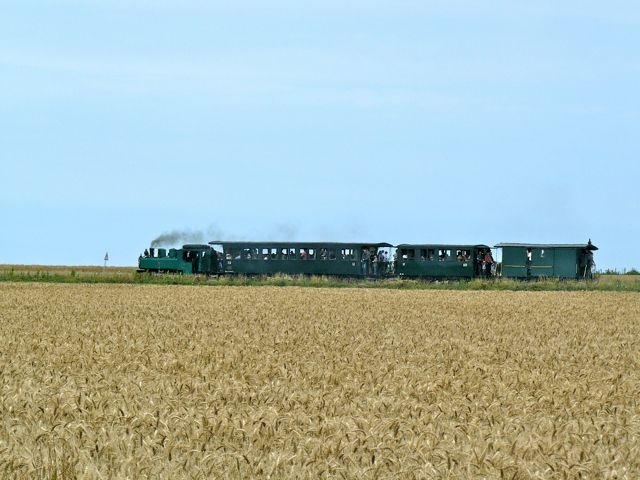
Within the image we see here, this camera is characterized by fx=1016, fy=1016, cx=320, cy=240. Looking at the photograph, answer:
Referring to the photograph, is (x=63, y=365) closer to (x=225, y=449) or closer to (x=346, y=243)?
(x=225, y=449)

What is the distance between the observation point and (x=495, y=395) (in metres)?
11.9

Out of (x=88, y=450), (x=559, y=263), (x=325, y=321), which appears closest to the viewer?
(x=88, y=450)

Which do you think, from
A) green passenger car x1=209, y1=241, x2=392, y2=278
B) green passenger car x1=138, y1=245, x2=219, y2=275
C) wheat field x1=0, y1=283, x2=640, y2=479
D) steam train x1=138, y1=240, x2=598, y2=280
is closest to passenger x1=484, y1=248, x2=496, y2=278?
steam train x1=138, y1=240, x2=598, y2=280

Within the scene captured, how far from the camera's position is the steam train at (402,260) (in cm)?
6219

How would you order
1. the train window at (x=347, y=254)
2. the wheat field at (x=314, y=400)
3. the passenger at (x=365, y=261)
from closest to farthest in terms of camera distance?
the wheat field at (x=314, y=400)
the passenger at (x=365, y=261)
the train window at (x=347, y=254)

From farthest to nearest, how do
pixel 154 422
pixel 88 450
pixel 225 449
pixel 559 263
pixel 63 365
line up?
pixel 559 263 → pixel 63 365 → pixel 154 422 → pixel 225 449 → pixel 88 450

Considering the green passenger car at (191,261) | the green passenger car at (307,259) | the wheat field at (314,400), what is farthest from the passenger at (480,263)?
the wheat field at (314,400)

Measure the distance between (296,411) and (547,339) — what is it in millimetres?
11575

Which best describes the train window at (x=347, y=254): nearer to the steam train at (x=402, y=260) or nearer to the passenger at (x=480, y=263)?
the steam train at (x=402, y=260)

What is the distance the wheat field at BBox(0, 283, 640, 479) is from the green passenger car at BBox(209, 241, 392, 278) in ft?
131

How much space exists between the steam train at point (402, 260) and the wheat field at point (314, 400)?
38.3 meters

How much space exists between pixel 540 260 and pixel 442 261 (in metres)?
6.31

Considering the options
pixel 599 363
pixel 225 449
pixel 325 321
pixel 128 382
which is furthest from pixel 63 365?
pixel 325 321

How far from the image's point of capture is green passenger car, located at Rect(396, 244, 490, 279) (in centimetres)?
6184
